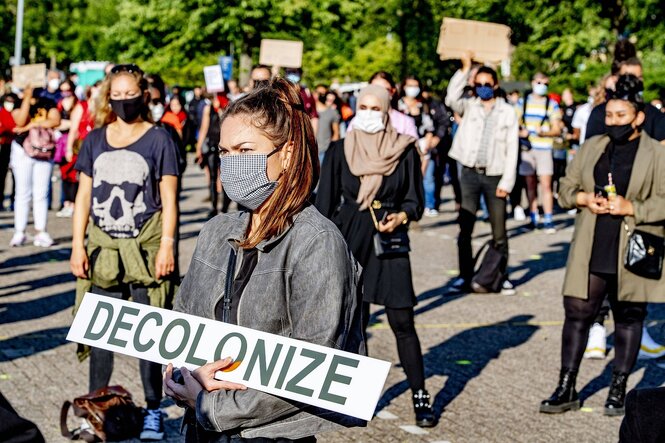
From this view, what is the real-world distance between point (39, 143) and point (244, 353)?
1184 cm

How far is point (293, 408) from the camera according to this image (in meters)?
3.32

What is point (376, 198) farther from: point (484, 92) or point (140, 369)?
point (484, 92)

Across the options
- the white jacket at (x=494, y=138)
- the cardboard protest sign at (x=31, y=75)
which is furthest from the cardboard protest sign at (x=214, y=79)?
the white jacket at (x=494, y=138)

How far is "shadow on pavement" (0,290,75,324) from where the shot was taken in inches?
397

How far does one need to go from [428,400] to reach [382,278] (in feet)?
2.59

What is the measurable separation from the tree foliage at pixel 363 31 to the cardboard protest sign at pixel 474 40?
19873mm

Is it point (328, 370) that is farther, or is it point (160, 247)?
point (160, 247)

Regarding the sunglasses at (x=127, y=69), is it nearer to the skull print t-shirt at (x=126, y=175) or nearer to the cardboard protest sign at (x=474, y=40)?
the skull print t-shirt at (x=126, y=175)

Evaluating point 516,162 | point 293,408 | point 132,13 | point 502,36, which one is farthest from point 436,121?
point 132,13

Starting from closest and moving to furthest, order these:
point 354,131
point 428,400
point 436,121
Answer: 1. point 428,400
2. point 354,131
3. point 436,121

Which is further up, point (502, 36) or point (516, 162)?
point (502, 36)

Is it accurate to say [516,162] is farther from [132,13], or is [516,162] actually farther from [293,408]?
[132,13]

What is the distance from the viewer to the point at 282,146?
343 cm

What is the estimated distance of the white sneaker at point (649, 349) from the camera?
30.1 ft
